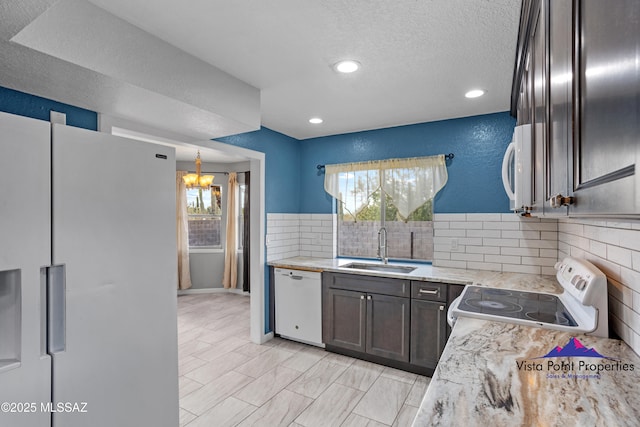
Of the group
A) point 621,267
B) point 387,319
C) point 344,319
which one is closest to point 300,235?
point 344,319

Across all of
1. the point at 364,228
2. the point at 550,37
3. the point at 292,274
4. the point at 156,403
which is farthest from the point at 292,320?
the point at 550,37

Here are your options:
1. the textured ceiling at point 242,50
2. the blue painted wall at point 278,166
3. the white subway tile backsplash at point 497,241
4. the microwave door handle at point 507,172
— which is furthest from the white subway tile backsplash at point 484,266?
the blue painted wall at point 278,166

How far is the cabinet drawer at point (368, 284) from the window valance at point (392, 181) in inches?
35.1

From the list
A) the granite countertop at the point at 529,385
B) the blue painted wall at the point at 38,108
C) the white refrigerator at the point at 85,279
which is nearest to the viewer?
the granite countertop at the point at 529,385

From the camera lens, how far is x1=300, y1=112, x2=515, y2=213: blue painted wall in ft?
9.78

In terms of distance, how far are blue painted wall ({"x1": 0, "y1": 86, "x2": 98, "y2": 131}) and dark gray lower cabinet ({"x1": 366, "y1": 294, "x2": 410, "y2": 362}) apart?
8.28 feet

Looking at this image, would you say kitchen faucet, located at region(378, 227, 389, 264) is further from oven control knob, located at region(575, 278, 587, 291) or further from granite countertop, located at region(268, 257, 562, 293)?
oven control knob, located at region(575, 278, 587, 291)

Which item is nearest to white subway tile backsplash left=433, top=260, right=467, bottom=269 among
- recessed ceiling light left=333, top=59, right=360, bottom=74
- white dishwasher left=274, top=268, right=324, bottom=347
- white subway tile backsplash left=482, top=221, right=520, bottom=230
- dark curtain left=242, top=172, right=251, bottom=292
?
white subway tile backsplash left=482, top=221, right=520, bottom=230

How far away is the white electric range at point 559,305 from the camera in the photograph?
4.48ft

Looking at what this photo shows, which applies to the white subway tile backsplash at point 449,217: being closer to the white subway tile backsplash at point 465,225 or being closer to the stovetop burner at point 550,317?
the white subway tile backsplash at point 465,225

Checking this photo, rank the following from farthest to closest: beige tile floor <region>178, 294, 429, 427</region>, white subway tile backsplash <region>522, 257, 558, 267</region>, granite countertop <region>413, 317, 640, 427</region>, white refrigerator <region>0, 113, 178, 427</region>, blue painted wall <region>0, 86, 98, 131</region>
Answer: white subway tile backsplash <region>522, 257, 558, 267</region>
beige tile floor <region>178, 294, 429, 427</region>
blue painted wall <region>0, 86, 98, 131</region>
white refrigerator <region>0, 113, 178, 427</region>
granite countertop <region>413, 317, 640, 427</region>

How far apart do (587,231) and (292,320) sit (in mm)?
2618

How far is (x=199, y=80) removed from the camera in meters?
1.94

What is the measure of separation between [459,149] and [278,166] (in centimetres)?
194
